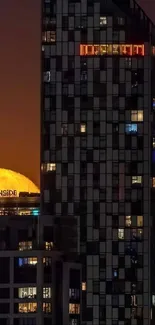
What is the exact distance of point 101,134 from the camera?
85.4 meters

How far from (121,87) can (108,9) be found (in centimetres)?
591

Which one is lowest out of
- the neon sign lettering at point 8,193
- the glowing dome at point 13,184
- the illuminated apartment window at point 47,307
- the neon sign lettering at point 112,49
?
the illuminated apartment window at point 47,307

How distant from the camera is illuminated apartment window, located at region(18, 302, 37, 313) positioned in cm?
8438

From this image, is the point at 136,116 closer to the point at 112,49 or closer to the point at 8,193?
the point at 112,49

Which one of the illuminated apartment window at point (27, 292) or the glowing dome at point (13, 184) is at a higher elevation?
the glowing dome at point (13, 184)

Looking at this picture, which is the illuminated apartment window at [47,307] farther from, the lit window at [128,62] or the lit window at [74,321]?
the lit window at [128,62]

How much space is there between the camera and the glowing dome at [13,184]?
9138cm

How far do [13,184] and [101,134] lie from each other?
12.6 m

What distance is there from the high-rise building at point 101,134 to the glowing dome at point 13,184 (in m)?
6.09

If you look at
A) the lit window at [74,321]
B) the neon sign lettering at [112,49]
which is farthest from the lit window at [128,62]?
the lit window at [74,321]

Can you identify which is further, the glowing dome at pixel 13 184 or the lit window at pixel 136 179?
the glowing dome at pixel 13 184

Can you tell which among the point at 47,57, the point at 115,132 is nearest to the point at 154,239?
the point at 115,132

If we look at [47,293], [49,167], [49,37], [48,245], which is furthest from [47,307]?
[49,37]

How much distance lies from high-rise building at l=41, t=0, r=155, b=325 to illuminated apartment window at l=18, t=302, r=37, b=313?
468 centimetres
